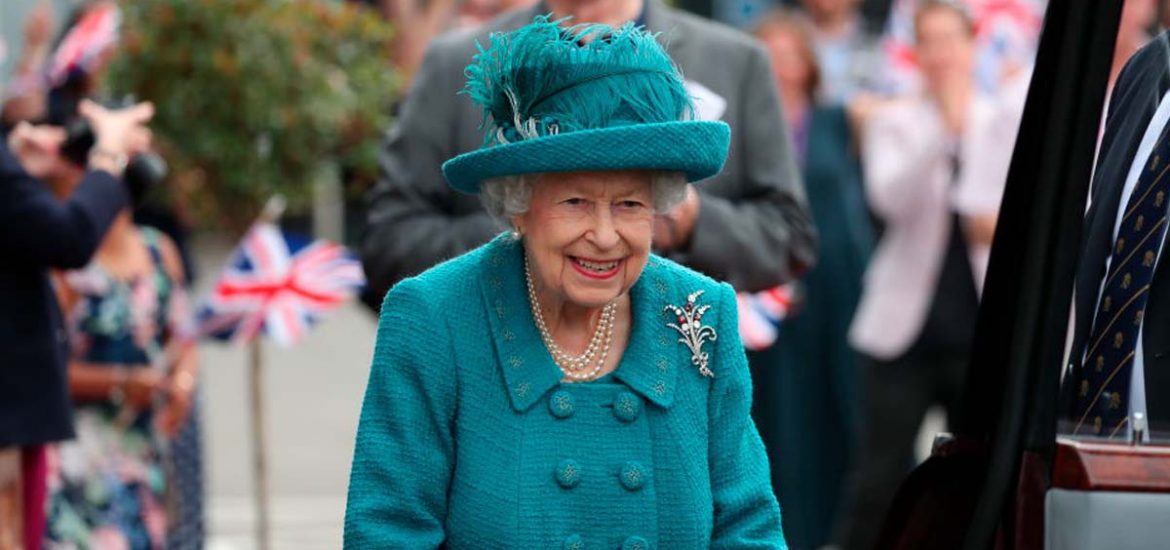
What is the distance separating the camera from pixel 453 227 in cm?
491

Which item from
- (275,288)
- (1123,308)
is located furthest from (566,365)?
(275,288)

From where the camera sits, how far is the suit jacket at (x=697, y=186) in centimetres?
492

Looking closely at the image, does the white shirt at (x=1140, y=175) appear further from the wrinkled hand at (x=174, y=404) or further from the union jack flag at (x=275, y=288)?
the union jack flag at (x=275, y=288)

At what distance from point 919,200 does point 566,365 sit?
17.6 feet

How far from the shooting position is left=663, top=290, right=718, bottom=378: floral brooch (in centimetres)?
327

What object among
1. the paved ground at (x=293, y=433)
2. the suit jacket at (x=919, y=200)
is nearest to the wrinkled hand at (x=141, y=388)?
the paved ground at (x=293, y=433)

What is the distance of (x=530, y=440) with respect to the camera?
10.4 ft

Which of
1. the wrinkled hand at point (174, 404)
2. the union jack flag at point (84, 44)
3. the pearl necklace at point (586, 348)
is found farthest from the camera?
the wrinkled hand at point (174, 404)

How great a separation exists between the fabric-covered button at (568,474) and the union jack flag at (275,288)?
4.44 meters

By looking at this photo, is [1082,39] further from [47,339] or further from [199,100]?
[199,100]

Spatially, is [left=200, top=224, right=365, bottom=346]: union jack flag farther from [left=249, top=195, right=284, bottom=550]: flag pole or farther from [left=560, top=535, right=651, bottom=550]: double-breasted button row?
[left=560, top=535, right=651, bottom=550]: double-breasted button row

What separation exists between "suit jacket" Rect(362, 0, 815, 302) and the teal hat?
1662 millimetres

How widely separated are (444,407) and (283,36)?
18.0 ft

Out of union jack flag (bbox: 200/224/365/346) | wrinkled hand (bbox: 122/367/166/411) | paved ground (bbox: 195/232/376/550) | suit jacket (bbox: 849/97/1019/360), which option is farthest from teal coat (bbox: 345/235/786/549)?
paved ground (bbox: 195/232/376/550)
